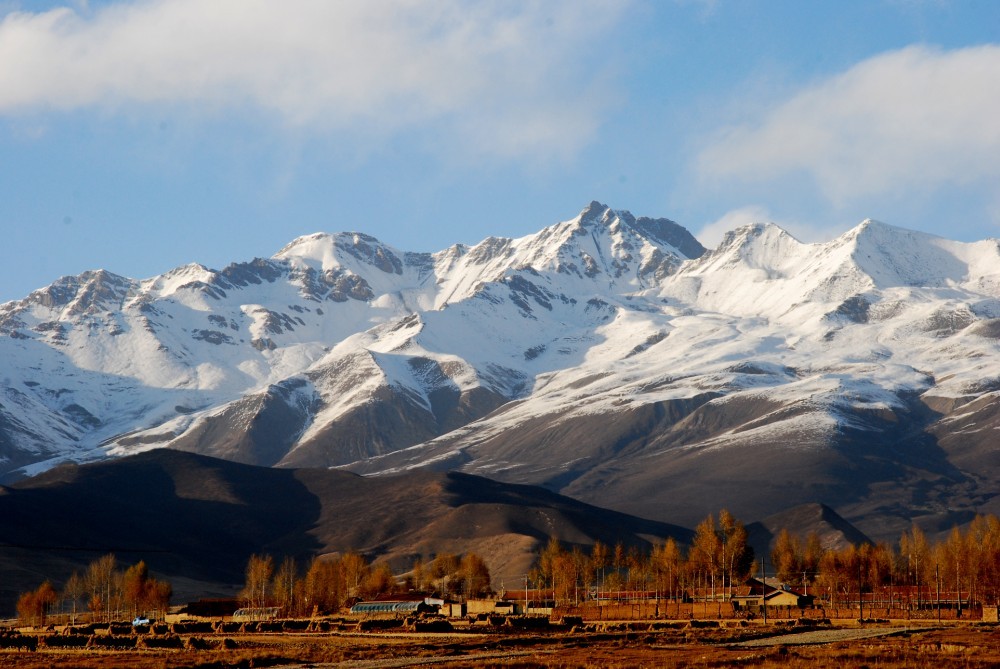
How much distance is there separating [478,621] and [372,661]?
41.1m

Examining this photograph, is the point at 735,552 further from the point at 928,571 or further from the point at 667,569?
the point at 928,571

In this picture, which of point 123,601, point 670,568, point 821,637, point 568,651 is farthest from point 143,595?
point 568,651

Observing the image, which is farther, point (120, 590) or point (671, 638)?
point (120, 590)

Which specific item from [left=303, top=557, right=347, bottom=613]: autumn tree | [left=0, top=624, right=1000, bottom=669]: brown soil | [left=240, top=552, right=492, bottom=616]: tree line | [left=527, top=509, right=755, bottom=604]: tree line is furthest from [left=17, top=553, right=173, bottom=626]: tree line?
[left=0, top=624, right=1000, bottom=669]: brown soil

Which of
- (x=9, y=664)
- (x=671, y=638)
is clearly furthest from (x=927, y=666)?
(x=9, y=664)

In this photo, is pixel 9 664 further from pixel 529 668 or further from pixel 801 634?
pixel 801 634

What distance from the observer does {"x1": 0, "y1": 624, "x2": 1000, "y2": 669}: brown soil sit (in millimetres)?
64938

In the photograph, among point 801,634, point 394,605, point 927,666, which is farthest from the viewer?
point 394,605

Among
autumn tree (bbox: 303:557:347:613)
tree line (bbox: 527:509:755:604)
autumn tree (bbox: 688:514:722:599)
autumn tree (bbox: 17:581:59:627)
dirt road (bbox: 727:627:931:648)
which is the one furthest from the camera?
autumn tree (bbox: 688:514:722:599)

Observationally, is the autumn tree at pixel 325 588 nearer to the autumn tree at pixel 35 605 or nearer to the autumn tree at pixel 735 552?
the autumn tree at pixel 35 605

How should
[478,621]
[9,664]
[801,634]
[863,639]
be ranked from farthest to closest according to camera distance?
[478,621] < [801,634] < [863,639] < [9,664]

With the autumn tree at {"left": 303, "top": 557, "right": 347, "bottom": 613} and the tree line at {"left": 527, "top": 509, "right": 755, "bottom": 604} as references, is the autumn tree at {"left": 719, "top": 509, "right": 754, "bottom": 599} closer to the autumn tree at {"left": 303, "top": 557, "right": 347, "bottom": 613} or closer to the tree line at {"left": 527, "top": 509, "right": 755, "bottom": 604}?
the tree line at {"left": 527, "top": 509, "right": 755, "bottom": 604}

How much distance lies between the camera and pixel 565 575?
185750mm

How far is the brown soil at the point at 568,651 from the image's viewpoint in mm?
64938
